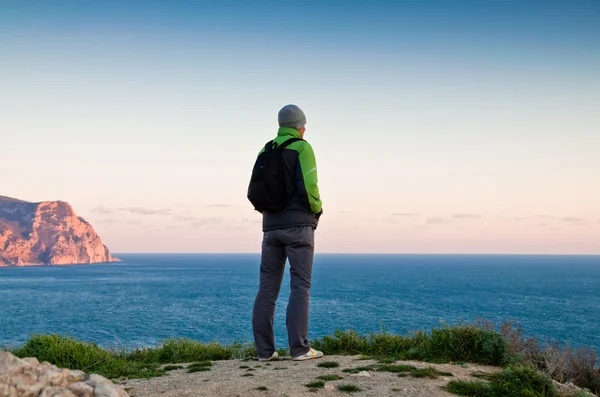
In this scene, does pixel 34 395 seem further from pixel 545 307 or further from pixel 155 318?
pixel 545 307

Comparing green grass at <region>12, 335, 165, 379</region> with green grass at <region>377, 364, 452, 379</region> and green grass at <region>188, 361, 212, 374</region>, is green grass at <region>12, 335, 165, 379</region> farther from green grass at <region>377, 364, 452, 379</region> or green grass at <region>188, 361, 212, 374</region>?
green grass at <region>377, 364, 452, 379</region>

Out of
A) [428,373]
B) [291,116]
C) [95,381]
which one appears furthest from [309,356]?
[95,381]

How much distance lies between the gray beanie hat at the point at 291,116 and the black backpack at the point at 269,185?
0.50m

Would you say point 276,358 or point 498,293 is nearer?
point 276,358

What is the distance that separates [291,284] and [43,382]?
3.84 metres

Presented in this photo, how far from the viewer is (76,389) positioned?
13.5 ft

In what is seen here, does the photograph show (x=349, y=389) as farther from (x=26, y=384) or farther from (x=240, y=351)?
(x=240, y=351)

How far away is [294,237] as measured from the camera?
7.32 metres

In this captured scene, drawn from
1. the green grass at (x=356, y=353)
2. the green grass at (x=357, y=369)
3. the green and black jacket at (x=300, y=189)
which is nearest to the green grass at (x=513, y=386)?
the green grass at (x=356, y=353)

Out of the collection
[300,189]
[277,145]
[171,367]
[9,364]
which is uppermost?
[277,145]

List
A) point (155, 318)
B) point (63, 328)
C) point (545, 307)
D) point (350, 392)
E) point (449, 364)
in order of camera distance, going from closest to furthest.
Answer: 1. point (350, 392)
2. point (449, 364)
3. point (63, 328)
4. point (155, 318)
5. point (545, 307)

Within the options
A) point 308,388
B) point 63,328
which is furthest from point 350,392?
point 63,328

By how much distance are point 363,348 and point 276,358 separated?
1.61 metres

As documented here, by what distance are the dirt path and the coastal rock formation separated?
1.43 metres
